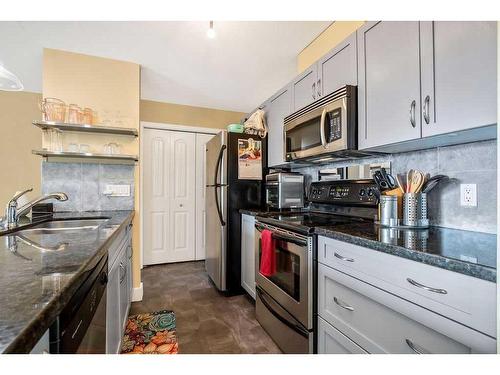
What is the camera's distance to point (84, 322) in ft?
2.36

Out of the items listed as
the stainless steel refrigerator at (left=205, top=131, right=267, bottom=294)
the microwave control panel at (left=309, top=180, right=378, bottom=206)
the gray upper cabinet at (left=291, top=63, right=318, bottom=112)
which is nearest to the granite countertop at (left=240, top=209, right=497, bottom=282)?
the microwave control panel at (left=309, top=180, right=378, bottom=206)

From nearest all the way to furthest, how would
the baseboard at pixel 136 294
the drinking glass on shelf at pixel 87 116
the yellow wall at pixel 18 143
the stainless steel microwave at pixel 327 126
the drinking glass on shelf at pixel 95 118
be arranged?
the stainless steel microwave at pixel 327 126
the drinking glass on shelf at pixel 87 116
the drinking glass on shelf at pixel 95 118
the baseboard at pixel 136 294
the yellow wall at pixel 18 143

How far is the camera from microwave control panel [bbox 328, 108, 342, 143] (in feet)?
5.26

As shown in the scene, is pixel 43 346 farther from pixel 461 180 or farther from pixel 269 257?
pixel 461 180

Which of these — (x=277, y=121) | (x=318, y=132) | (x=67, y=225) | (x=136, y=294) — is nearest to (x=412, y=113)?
(x=318, y=132)

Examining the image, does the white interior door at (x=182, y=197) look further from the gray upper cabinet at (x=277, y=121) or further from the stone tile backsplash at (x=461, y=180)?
the stone tile backsplash at (x=461, y=180)

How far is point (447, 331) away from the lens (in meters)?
0.77

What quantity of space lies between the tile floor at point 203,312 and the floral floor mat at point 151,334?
2.6 inches

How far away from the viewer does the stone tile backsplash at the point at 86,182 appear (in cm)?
227

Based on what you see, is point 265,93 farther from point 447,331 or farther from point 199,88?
point 447,331

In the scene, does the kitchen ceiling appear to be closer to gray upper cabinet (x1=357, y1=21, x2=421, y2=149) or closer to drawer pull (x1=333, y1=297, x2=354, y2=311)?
gray upper cabinet (x1=357, y1=21, x2=421, y2=149)

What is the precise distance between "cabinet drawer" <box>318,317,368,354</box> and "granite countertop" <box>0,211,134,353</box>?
117 cm

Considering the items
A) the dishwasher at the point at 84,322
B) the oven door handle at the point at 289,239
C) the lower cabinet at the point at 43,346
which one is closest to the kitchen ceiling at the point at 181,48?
the oven door handle at the point at 289,239
